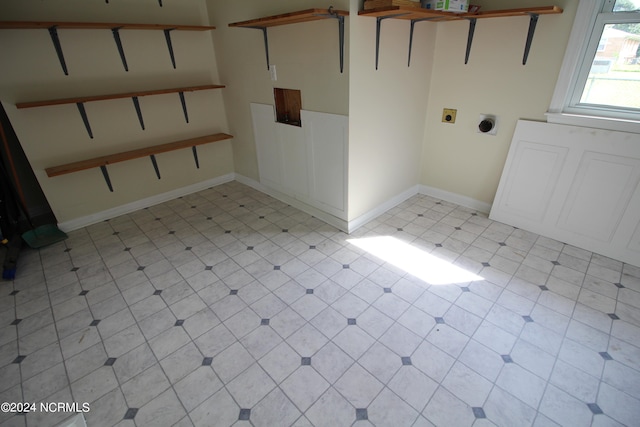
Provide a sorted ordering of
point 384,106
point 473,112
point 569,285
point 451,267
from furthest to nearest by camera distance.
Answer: point 473,112, point 384,106, point 451,267, point 569,285

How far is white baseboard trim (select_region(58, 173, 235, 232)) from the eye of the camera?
3.48m

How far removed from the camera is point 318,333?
85.0 inches

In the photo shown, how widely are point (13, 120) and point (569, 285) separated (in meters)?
5.15

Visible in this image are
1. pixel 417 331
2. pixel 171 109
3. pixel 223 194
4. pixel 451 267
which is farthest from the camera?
pixel 223 194

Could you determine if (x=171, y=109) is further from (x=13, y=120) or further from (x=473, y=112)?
(x=473, y=112)

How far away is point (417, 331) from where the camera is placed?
84.7 inches

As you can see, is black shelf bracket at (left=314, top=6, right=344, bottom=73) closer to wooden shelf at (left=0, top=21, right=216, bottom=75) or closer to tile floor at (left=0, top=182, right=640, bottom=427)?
tile floor at (left=0, top=182, right=640, bottom=427)

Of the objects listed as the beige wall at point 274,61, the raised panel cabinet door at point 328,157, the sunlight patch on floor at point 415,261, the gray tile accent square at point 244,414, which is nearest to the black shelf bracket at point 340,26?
the beige wall at point 274,61

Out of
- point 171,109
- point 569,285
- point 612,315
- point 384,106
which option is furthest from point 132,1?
point 612,315

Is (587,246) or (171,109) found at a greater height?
(171,109)

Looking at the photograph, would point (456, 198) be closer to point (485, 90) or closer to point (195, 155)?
point (485, 90)

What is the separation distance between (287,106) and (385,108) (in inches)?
45.2

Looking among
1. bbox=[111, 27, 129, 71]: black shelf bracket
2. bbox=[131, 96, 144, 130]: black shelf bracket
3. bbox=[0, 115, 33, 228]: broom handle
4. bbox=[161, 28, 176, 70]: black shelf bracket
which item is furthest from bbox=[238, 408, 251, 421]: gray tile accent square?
bbox=[161, 28, 176, 70]: black shelf bracket

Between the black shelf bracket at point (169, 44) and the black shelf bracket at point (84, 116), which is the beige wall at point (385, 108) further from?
the black shelf bracket at point (84, 116)
